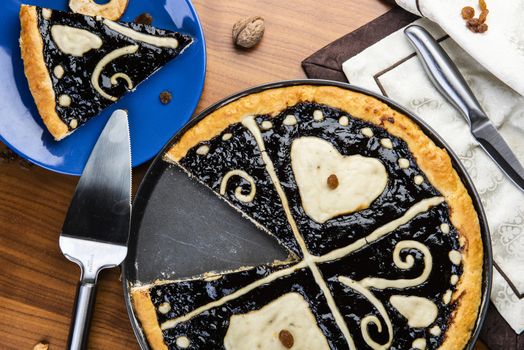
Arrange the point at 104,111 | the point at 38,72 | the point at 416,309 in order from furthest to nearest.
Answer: the point at 104,111 < the point at 38,72 < the point at 416,309

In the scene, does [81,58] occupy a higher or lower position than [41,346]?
higher

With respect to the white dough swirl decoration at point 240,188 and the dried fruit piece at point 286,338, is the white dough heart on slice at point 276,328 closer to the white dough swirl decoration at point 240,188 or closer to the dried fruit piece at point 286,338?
the dried fruit piece at point 286,338

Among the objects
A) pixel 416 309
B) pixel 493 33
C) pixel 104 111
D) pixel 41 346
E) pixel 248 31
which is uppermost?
pixel 493 33

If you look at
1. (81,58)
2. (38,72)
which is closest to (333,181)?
(81,58)

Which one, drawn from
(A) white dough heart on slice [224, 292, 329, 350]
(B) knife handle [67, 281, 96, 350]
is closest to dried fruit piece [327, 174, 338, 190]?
(A) white dough heart on slice [224, 292, 329, 350]

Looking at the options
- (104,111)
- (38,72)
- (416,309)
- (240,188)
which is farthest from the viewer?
(104,111)

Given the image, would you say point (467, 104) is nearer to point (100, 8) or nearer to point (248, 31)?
point (248, 31)

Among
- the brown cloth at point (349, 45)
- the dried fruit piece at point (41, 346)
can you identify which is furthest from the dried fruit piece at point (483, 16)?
the dried fruit piece at point (41, 346)

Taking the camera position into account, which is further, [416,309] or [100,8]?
[100,8]
